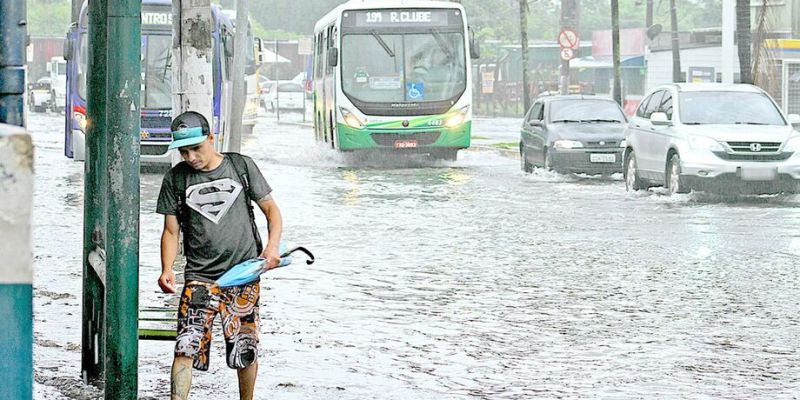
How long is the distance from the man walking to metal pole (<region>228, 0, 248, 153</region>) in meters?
25.2

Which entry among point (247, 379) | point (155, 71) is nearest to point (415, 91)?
point (155, 71)

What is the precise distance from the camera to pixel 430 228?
17.6 meters

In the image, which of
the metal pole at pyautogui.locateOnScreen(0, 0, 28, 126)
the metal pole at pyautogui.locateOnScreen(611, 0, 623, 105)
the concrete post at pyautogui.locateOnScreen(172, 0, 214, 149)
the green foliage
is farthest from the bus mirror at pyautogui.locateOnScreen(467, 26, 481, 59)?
the green foliage

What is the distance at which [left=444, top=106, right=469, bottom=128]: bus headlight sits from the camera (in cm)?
2992

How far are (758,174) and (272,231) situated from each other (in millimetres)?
14309

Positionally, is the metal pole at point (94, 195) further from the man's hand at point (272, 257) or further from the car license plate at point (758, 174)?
the car license plate at point (758, 174)

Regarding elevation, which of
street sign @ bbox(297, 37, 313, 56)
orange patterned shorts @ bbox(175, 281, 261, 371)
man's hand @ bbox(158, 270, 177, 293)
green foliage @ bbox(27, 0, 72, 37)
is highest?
green foliage @ bbox(27, 0, 72, 37)

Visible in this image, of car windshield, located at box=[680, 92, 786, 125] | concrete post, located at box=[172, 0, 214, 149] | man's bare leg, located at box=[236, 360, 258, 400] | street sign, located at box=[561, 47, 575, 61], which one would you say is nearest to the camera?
man's bare leg, located at box=[236, 360, 258, 400]

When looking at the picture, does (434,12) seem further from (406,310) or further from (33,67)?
(33,67)

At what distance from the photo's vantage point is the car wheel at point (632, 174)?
22717 millimetres

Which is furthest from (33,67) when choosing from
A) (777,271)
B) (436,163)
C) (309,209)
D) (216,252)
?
(216,252)

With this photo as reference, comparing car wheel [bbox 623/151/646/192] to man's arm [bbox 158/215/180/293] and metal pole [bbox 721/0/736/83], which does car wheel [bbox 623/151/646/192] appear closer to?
metal pole [bbox 721/0/736/83]

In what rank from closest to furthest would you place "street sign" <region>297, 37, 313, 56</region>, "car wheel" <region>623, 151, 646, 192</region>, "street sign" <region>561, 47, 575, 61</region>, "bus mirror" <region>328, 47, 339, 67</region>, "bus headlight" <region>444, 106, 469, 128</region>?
1. "car wheel" <region>623, 151, 646, 192</region>
2. "bus headlight" <region>444, 106, 469, 128</region>
3. "bus mirror" <region>328, 47, 339, 67</region>
4. "street sign" <region>561, 47, 575, 61</region>
5. "street sign" <region>297, 37, 313, 56</region>

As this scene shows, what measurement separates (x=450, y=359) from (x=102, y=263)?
2721 millimetres
